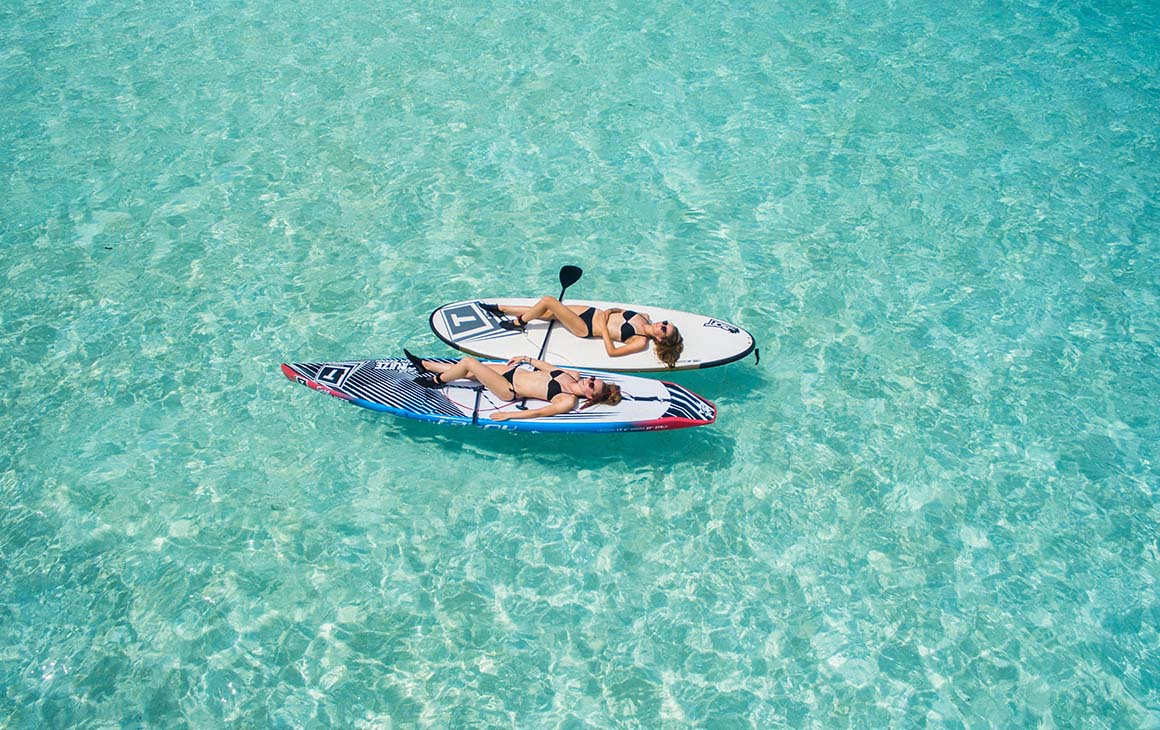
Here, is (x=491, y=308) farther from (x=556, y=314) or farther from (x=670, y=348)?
(x=670, y=348)

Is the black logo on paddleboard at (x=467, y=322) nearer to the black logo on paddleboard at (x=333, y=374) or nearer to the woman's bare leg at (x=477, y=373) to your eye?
the woman's bare leg at (x=477, y=373)

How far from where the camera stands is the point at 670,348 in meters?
7.45

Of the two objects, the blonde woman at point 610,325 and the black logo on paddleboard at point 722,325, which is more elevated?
the blonde woman at point 610,325

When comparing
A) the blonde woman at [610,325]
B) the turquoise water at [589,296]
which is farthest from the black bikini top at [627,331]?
the turquoise water at [589,296]

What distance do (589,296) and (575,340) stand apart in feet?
3.33

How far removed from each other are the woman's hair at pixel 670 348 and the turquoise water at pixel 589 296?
24.8 inches

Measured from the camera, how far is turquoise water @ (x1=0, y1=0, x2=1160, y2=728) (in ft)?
20.2

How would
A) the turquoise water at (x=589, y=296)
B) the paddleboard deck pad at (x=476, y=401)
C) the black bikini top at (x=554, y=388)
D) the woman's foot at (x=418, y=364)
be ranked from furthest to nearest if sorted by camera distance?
the woman's foot at (x=418, y=364) < the black bikini top at (x=554, y=388) < the paddleboard deck pad at (x=476, y=401) < the turquoise water at (x=589, y=296)

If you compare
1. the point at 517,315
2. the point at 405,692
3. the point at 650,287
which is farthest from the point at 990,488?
the point at 405,692

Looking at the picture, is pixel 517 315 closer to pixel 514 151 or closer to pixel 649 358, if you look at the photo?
pixel 649 358

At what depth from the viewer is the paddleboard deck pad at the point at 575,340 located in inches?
296

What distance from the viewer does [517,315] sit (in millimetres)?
7852

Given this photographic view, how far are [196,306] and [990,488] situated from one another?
22.9 ft

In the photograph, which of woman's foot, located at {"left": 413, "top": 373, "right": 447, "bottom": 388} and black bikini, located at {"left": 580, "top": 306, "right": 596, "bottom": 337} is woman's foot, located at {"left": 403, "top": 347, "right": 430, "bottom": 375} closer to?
woman's foot, located at {"left": 413, "top": 373, "right": 447, "bottom": 388}
